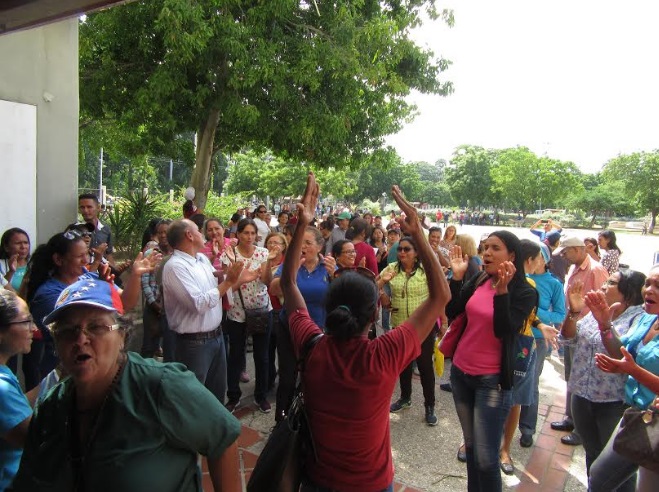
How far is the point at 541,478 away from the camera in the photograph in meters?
3.63

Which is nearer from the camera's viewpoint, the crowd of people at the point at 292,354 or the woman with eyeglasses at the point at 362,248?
the crowd of people at the point at 292,354

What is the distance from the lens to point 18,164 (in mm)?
5062

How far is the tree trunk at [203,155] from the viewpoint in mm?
9945

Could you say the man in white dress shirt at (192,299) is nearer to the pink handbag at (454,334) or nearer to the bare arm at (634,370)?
the pink handbag at (454,334)

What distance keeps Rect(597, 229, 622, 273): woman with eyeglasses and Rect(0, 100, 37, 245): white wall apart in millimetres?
8271

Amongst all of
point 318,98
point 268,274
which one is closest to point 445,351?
point 268,274

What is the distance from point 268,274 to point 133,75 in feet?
21.8

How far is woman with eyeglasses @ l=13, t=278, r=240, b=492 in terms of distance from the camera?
1.42 meters

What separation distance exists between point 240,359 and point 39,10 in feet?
10.9

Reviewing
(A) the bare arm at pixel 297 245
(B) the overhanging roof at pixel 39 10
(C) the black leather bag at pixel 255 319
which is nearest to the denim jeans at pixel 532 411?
(C) the black leather bag at pixel 255 319

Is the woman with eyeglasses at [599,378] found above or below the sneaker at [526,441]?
above

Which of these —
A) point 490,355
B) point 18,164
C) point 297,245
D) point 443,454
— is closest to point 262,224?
point 18,164

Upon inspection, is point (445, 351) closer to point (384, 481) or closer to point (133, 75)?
point (384, 481)

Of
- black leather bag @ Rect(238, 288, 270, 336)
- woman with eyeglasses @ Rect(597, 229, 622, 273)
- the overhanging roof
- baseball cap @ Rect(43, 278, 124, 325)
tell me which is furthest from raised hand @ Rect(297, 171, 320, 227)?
woman with eyeglasses @ Rect(597, 229, 622, 273)
